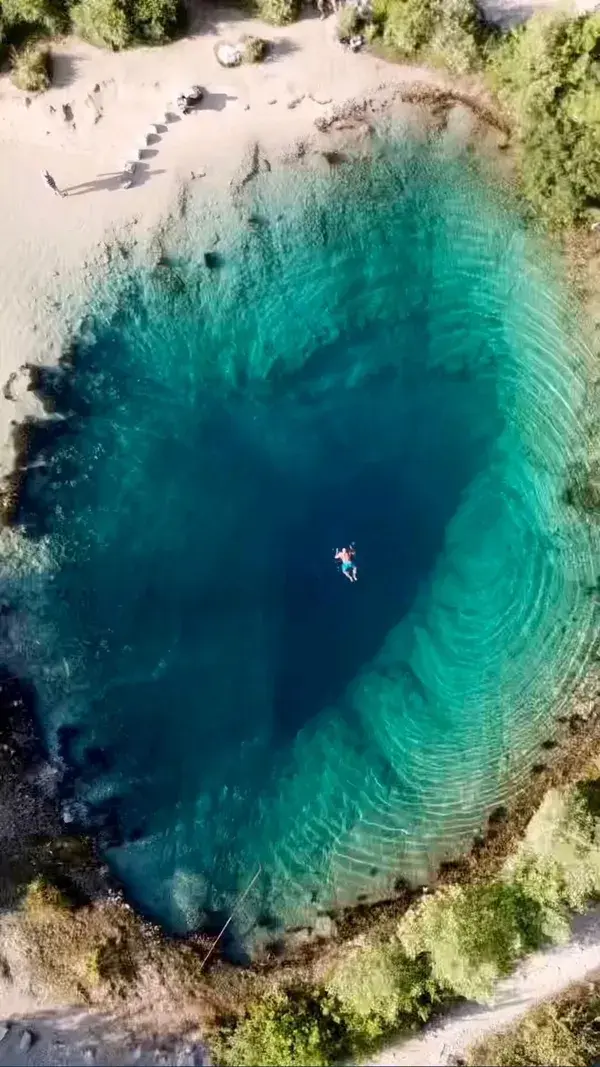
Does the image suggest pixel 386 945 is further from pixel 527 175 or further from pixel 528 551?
pixel 527 175

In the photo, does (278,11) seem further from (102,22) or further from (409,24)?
(102,22)

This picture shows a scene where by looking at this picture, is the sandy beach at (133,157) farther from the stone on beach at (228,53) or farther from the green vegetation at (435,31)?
the green vegetation at (435,31)

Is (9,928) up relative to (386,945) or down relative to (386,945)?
down

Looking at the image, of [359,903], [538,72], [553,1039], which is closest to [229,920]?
[359,903]

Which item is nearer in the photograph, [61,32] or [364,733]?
[61,32]

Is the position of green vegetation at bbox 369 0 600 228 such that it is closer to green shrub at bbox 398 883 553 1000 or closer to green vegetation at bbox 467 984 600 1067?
green shrub at bbox 398 883 553 1000

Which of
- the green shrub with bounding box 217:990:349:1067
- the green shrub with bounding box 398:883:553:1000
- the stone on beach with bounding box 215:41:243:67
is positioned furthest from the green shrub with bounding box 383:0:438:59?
A: the green shrub with bounding box 217:990:349:1067

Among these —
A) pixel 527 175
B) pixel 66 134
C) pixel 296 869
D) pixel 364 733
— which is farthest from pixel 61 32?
pixel 296 869
